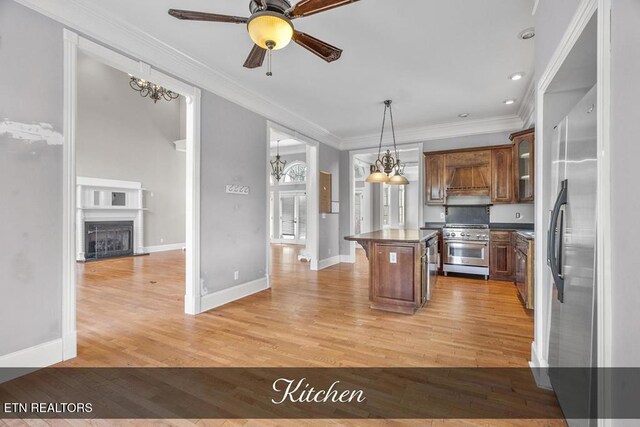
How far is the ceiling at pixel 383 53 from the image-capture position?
2.58 metres

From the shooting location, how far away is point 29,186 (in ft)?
7.31

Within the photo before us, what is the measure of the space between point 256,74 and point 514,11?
2733 millimetres

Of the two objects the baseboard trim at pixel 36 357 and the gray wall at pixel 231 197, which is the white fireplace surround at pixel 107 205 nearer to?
the gray wall at pixel 231 197

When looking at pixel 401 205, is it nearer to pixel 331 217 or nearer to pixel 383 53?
pixel 331 217

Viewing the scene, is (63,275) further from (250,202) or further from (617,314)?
(617,314)

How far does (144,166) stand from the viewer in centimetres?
855

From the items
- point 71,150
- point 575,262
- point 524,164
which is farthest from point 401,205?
point 71,150

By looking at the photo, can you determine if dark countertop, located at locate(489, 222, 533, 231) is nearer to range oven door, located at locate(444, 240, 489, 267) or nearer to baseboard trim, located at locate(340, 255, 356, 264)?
range oven door, located at locate(444, 240, 489, 267)

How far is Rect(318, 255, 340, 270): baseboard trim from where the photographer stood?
20.7 feet

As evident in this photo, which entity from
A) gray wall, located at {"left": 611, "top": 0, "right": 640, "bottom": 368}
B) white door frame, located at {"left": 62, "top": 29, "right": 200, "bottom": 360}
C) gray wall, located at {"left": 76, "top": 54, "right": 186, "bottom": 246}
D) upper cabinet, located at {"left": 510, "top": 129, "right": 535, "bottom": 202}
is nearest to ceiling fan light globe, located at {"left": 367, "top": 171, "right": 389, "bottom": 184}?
upper cabinet, located at {"left": 510, "top": 129, "right": 535, "bottom": 202}

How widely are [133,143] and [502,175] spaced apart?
894 centimetres

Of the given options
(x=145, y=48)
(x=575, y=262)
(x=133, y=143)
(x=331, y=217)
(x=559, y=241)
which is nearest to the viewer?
(x=575, y=262)

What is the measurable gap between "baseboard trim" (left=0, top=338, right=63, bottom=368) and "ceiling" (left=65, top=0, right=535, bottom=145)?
2.78 meters

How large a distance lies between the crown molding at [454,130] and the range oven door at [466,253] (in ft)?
7.11
